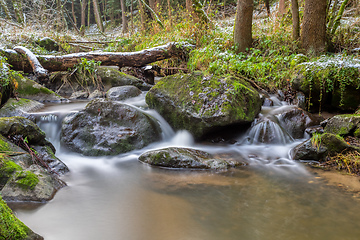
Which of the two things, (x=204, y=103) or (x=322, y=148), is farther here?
(x=204, y=103)

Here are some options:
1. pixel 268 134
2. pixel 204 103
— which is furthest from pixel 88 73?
pixel 268 134

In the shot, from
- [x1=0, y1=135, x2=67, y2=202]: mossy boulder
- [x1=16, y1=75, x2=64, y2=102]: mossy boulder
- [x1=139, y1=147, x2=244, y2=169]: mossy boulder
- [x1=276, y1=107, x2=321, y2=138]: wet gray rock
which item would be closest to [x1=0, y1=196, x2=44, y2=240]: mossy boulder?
[x1=0, y1=135, x2=67, y2=202]: mossy boulder

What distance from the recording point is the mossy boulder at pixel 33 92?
25.8ft

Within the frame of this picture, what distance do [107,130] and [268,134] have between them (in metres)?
3.51

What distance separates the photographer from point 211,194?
347cm

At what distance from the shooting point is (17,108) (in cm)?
627

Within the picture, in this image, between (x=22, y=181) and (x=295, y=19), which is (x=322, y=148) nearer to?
(x=22, y=181)

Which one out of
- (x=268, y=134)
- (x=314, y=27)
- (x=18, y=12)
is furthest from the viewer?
(x=18, y=12)

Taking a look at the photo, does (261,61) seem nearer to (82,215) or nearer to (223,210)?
(223,210)

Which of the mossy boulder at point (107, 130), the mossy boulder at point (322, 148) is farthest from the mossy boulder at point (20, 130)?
the mossy boulder at point (322, 148)

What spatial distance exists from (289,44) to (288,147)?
458 centimetres

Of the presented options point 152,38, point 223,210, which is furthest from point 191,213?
point 152,38

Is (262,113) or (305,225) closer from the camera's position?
(305,225)

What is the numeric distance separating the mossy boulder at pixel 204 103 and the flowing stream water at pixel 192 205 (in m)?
1.13
